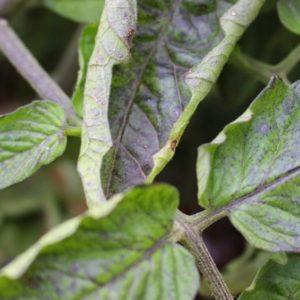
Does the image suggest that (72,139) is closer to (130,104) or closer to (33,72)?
(33,72)

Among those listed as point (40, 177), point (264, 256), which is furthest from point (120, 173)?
point (40, 177)

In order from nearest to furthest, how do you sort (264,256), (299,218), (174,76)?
(299,218)
(174,76)
(264,256)

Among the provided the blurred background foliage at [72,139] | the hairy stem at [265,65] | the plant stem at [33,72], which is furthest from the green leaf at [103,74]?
the blurred background foliage at [72,139]

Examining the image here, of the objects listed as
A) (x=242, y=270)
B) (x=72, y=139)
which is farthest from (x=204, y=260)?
(x=72, y=139)

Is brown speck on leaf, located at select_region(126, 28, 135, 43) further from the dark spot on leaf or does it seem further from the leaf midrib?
the dark spot on leaf

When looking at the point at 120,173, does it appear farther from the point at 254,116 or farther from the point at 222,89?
the point at 222,89

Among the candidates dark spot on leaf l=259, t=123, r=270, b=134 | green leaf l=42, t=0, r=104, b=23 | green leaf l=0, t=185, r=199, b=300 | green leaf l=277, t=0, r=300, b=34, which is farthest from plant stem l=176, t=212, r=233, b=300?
green leaf l=42, t=0, r=104, b=23
